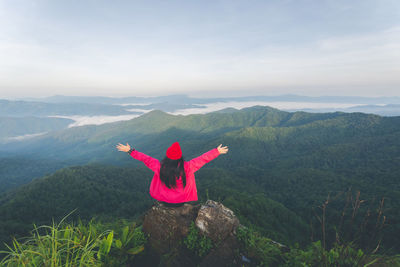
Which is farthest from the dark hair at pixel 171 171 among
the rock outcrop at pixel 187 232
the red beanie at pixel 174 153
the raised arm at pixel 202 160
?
the rock outcrop at pixel 187 232

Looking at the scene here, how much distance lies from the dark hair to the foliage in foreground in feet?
6.87

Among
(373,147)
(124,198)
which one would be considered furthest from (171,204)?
(373,147)

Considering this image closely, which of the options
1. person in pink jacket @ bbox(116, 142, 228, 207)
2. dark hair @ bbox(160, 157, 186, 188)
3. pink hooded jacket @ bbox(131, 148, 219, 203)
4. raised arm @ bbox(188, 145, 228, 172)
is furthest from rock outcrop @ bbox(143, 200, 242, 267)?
raised arm @ bbox(188, 145, 228, 172)

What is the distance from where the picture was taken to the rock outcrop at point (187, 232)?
602cm

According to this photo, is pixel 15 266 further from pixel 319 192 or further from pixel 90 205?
pixel 319 192

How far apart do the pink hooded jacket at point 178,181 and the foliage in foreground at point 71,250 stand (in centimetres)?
167

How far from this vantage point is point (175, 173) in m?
5.80

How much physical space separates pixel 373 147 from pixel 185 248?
741 feet

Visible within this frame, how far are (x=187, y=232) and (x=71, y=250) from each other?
3.56m

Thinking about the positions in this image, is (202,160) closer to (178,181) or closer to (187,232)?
(178,181)

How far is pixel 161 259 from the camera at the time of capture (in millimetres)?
6074

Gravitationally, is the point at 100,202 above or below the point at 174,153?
below

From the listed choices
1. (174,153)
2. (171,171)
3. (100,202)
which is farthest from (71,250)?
(100,202)

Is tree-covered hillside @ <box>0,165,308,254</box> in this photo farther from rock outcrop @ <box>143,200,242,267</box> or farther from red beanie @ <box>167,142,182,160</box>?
red beanie @ <box>167,142,182,160</box>
